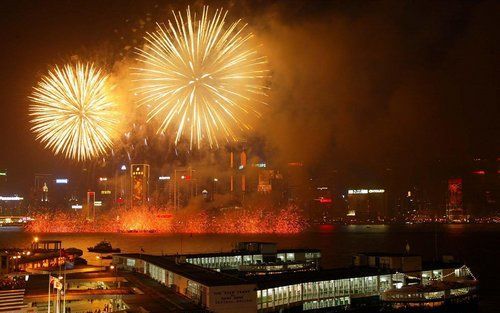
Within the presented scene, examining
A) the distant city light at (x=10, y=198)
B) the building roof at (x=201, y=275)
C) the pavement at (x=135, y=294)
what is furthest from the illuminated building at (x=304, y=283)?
the distant city light at (x=10, y=198)

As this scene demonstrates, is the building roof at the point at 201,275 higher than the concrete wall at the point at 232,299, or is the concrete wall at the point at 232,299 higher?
the building roof at the point at 201,275

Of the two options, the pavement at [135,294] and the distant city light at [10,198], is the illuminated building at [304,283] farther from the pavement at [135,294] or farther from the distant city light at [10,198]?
the distant city light at [10,198]

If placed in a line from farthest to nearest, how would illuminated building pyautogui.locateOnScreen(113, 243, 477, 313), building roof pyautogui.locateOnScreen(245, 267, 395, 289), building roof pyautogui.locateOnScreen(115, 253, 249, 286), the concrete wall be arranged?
building roof pyautogui.locateOnScreen(245, 267, 395, 289)
building roof pyautogui.locateOnScreen(115, 253, 249, 286)
illuminated building pyautogui.locateOnScreen(113, 243, 477, 313)
the concrete wall

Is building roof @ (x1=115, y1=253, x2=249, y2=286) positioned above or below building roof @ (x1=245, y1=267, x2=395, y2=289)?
above

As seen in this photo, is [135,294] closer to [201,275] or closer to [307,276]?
[201,275]

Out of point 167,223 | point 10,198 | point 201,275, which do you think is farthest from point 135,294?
point 10,198

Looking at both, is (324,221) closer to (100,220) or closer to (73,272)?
(100,220)

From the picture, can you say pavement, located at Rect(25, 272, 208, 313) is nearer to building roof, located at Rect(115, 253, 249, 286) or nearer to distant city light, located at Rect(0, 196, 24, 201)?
building roof, located at Rect(115, 253, 249, 286)

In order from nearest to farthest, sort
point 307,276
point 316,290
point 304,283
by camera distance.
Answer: point 304,283
point 316,290
point 307,276

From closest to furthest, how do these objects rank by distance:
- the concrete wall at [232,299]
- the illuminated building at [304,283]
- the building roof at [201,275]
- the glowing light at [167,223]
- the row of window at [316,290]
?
the concrete wall at [232,299], the illuminated building at [304,283], the building roof at [201,275], the row of window at [316,290], the glowing light at [167,223]

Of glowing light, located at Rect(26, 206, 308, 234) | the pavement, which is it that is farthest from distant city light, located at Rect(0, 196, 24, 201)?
the pavement

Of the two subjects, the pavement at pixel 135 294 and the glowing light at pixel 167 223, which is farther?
the glowing light at pixel 167 223

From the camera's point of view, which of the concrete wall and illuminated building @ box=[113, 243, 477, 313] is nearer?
the concrete wall
